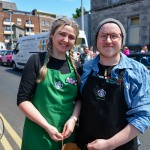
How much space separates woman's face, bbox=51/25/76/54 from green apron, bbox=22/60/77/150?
0.63ft

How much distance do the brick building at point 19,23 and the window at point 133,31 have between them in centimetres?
4835

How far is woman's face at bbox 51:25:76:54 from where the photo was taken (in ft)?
5.67

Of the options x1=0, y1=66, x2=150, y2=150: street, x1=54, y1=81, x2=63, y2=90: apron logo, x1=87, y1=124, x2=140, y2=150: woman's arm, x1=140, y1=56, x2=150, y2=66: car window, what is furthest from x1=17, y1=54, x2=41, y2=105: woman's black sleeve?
x1=140, y1=56, x2=150, y2=66: car window

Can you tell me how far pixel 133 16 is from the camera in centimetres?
1725

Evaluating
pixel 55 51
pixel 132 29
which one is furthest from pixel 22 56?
pixel 55 51

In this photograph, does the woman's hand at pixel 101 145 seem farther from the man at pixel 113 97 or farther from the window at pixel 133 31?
the window at pixel 133 31

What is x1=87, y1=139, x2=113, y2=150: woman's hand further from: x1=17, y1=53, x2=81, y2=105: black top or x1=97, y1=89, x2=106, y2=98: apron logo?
x1=17, y1=53, x2=81, y2=105: black top

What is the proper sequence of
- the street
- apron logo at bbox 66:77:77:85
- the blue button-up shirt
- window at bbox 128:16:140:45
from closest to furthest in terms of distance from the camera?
1. the blue button-up shirt
2. apron logo at bbox 66:77:77:85
3. the street
4. window at bbox 128:16:140:45

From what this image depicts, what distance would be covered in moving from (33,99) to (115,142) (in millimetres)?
700

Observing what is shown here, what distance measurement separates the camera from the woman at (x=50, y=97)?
5.41 ft

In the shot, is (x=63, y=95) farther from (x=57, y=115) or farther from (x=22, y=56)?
(x=22, y=56)

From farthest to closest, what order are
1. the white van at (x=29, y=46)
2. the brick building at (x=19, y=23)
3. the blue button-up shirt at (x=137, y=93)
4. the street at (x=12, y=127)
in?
the brick building at (x=19, y=23)
the white van at (x=29, y=46)
the street at (x=12, y=127)
the blue button-up shirt at (x=137, y=93)

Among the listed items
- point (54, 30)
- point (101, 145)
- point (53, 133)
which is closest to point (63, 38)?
point (54, 30)

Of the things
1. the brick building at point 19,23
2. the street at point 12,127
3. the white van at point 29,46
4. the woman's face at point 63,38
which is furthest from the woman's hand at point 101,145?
the brick building at point 19,23
